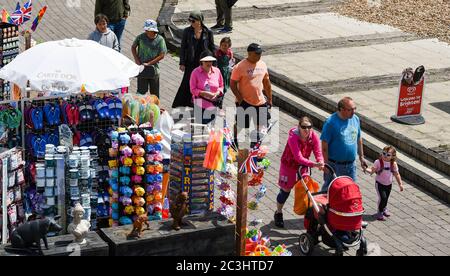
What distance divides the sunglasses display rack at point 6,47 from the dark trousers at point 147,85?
2407 mm

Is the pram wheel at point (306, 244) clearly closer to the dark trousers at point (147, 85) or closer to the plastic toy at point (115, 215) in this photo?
the plastic toy at point (115, 215)

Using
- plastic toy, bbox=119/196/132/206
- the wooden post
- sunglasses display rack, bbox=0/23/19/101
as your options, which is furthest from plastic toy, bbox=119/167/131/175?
sunglasses display rack, bbox=0/23/19/101

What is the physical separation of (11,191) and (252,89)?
186 inches

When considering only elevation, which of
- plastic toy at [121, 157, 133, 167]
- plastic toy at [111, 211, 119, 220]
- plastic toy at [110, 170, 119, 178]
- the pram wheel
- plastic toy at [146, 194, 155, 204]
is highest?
plastic toy at [121, 157, 133, 167]

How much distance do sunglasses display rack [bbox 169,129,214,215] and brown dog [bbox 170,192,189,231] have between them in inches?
36.1

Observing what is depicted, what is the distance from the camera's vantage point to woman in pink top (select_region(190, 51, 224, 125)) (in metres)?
17.0

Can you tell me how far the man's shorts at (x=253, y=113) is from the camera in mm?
16906

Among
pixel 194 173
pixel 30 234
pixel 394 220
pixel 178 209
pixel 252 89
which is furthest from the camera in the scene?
pixel 252 89

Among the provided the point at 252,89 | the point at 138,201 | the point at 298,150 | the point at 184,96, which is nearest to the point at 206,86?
the point at 252,89

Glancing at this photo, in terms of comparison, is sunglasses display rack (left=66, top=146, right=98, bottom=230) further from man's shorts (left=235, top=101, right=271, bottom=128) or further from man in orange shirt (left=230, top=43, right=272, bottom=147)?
man's shorts (left=235, top=101, right=271, bottom=128)

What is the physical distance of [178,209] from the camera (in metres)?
12.9

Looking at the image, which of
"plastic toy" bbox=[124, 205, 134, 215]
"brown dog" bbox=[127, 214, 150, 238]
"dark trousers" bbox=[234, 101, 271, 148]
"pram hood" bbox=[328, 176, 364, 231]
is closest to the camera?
"brown dog" bbox=[127, 214, 150, 238]

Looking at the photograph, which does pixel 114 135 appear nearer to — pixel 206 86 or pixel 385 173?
pixel 206 86

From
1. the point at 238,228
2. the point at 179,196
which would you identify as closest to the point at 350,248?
the point at 238,228
